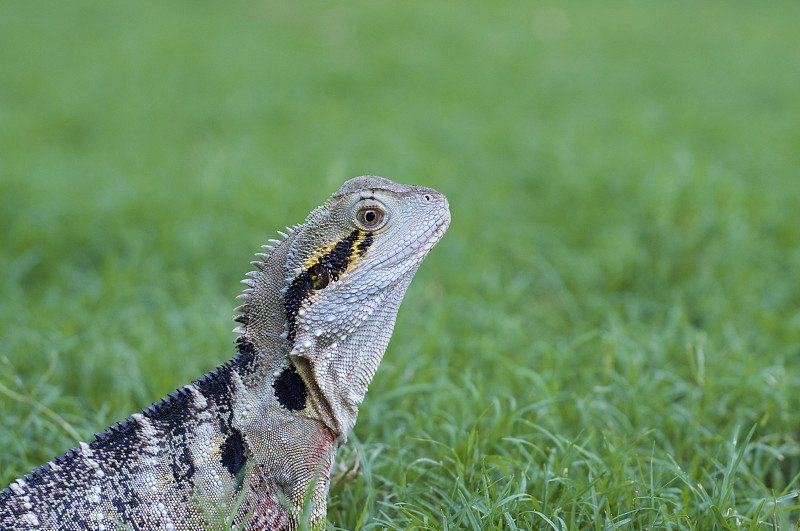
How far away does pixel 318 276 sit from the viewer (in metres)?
2.41

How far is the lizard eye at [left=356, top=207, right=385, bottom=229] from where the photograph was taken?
2.46 metres

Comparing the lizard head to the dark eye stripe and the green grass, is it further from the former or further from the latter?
the green grass

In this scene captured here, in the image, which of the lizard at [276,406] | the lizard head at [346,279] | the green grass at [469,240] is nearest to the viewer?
the lizard at [276,406]

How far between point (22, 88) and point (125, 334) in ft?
21.3

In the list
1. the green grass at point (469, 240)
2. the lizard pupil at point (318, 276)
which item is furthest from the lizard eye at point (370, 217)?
the green grass at point (469, 240)

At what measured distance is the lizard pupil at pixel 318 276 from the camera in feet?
7.90

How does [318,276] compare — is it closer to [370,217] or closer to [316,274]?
[316,274]

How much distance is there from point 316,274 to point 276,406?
0.47 m

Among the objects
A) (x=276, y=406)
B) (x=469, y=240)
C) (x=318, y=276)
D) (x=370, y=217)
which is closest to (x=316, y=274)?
(x=318, y=276)

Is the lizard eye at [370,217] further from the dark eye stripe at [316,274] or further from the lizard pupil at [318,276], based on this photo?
the lizard pupil at [318,276]

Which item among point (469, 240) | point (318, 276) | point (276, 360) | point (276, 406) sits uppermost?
point (469, 240)

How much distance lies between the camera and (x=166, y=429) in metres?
2.32

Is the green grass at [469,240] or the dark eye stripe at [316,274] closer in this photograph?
the dark eye stripe at [316,274]

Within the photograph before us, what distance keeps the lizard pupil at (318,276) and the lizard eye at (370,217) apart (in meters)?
0.21
